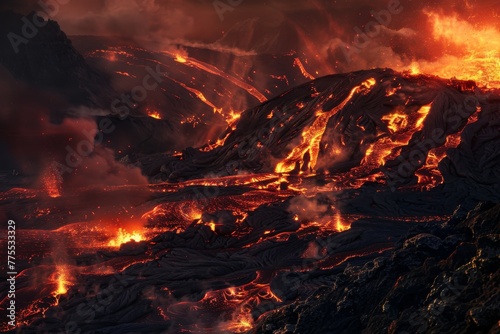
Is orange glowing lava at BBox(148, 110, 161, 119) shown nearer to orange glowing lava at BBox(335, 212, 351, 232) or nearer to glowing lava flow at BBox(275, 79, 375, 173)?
glowing lava flow at BBox(275, 79, 375, 173)

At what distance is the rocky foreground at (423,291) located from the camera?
6.56 metres

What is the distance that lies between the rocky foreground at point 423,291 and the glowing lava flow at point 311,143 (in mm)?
13719

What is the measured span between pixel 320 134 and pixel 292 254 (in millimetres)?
10982

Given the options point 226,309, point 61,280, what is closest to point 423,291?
point 226,309

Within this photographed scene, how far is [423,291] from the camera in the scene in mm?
7820

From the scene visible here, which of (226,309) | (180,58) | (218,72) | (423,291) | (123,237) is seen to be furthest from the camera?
(180,58)

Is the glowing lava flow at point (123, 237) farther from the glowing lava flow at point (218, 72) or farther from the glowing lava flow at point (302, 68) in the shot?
the glowing lava flow at point (302, 68)

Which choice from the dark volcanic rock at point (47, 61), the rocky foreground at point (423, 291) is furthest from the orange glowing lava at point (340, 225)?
the dark volcanic rock at point (47, 61)

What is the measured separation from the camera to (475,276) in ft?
22.7

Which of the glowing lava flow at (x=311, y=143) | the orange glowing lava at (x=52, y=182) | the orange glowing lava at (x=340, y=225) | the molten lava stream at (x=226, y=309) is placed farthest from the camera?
the glowing lava flow at (x=311, y=143)

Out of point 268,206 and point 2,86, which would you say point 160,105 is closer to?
point 2,86

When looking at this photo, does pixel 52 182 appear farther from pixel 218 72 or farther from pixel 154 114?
pixel 218 72

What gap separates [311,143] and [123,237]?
1077 cm

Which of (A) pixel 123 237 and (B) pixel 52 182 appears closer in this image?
(A) pixel 123 237
